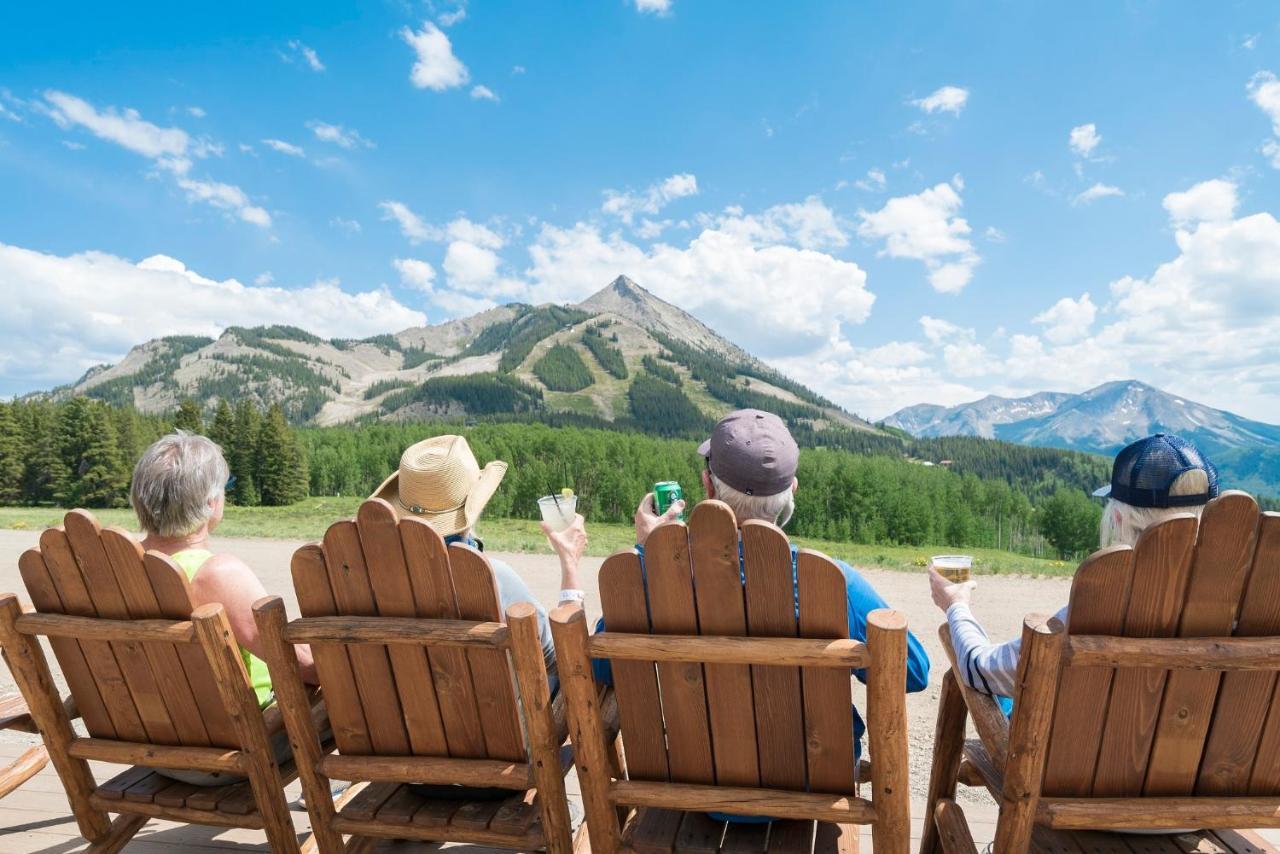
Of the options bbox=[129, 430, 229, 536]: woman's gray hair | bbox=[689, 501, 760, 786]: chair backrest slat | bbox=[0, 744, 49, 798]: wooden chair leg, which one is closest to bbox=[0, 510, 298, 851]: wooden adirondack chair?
bbox=[129, 430, 229, 536]: woman's gray hair

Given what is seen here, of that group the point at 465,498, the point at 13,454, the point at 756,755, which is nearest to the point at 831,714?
the point at 756,755

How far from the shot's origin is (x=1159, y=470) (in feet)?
6.82

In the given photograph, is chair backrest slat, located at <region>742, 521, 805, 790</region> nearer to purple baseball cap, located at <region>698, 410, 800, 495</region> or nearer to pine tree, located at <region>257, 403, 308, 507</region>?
purple baseball cap, located at <region>698, 410, 800, 495</region>

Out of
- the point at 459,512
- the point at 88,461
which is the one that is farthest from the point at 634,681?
the point at 88,461

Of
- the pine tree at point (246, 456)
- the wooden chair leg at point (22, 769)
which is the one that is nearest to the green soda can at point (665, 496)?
the wooden chair leg at point (22, 769)

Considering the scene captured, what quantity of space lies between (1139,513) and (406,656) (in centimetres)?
238

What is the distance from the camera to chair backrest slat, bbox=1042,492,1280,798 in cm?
162

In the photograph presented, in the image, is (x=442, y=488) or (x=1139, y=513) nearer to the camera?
(x=1139, y=513)

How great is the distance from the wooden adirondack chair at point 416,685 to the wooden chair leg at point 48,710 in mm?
1056

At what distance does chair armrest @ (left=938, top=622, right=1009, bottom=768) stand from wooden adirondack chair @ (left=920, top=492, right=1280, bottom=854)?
34 millimetres

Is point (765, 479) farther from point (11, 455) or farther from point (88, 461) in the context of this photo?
point (11, 455)

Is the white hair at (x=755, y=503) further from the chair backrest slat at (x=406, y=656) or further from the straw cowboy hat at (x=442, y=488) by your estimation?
the straw cowboy hat at (x=442, y=488)

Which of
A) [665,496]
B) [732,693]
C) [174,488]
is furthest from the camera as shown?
[665,496]

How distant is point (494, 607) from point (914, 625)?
8.02 metres
